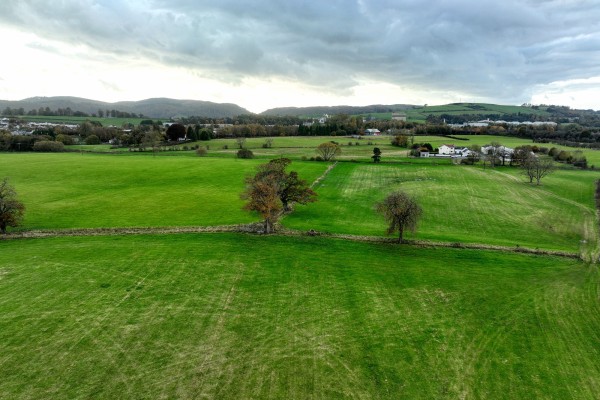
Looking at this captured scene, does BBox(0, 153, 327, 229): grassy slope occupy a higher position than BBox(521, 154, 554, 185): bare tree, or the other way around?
BBox(521, 154, 554, 185): bare tree

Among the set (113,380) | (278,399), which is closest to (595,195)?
(278,399)

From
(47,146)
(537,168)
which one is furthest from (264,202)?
(47,146)

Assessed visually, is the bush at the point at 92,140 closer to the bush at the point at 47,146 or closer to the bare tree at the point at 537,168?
the bush at the point at 47,146

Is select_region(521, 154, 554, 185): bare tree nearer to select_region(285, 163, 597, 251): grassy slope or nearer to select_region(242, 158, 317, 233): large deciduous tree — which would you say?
select_region(285, 163, 597, 251): grassy slope

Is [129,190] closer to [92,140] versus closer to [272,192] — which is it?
[272,192]

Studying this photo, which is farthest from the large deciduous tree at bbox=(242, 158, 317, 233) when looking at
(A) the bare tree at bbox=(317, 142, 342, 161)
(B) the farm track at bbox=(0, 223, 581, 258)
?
(A) the bare tree at bbox=(317, 142, 342, 161)

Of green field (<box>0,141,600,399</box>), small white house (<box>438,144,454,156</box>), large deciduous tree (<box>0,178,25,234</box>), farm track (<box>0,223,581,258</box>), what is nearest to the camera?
green field (<box>0,141,600,399</box>)

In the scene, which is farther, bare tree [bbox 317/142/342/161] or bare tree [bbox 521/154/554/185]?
bare tree [bbox 317/142/342/161]
